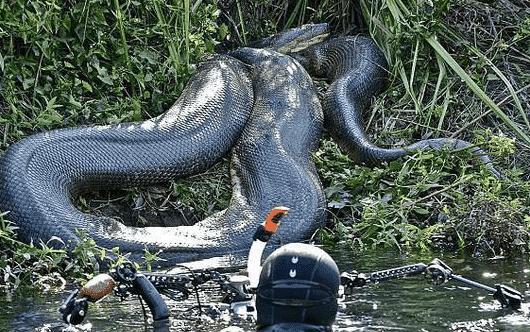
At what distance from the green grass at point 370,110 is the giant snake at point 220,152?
0.49ft

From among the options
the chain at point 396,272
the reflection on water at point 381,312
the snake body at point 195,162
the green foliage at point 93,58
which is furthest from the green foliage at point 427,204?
the chain at point 396,272

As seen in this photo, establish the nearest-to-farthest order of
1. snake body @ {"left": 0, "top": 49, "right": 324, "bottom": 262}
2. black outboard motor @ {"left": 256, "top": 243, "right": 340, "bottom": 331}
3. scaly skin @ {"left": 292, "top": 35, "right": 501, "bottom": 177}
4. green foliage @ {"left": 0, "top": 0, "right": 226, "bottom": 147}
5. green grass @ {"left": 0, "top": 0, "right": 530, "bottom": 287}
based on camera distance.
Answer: black outboard motor @ {"left": 256, "top": 243, "right": 340, "bottom": 331} < snake body @ {"left": 0, "top": 49, "right": 324, "bottom": 262} < green grass @ {"left": 0, "top": 0, "right": 530, "bottom": 287} < green foliage @ {"left": 0, "top": 0, "right": 226, "bottom": 147} < scaly skin @ {"left": 292, "top": 35, "right": 501, "bottom": 177}

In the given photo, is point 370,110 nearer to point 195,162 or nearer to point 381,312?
point 195,162

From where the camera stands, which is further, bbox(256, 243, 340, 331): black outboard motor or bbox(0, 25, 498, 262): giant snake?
bbox(0, 25, 498, 262): giant snake

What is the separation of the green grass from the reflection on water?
739mm

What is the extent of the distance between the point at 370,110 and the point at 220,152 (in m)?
1.72

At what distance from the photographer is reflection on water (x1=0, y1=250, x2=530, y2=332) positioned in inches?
246

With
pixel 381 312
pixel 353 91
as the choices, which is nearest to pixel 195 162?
pixel 353 91

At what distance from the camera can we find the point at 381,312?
21.6 ft

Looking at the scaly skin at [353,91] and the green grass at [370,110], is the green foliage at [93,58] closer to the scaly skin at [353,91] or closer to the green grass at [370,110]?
the green grass at [370,110]

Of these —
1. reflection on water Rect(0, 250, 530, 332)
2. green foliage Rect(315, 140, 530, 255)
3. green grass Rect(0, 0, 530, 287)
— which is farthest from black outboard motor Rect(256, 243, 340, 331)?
green foliage Rect(315, 140, 530, 255)

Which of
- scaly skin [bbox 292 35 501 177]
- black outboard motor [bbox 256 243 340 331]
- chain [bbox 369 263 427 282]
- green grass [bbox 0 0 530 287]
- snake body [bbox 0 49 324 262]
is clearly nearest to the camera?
black outboard motor [bbox 256 243 340 331]

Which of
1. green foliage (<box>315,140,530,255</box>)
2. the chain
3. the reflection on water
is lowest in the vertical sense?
green foliage (<box>315,140,530,255</box>)

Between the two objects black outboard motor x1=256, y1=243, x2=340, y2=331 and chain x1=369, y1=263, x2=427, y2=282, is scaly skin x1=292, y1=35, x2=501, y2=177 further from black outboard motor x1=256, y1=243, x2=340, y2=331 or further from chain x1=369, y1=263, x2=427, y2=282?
black outboard motor x1=256, y1=243, x2=340, y2=331
